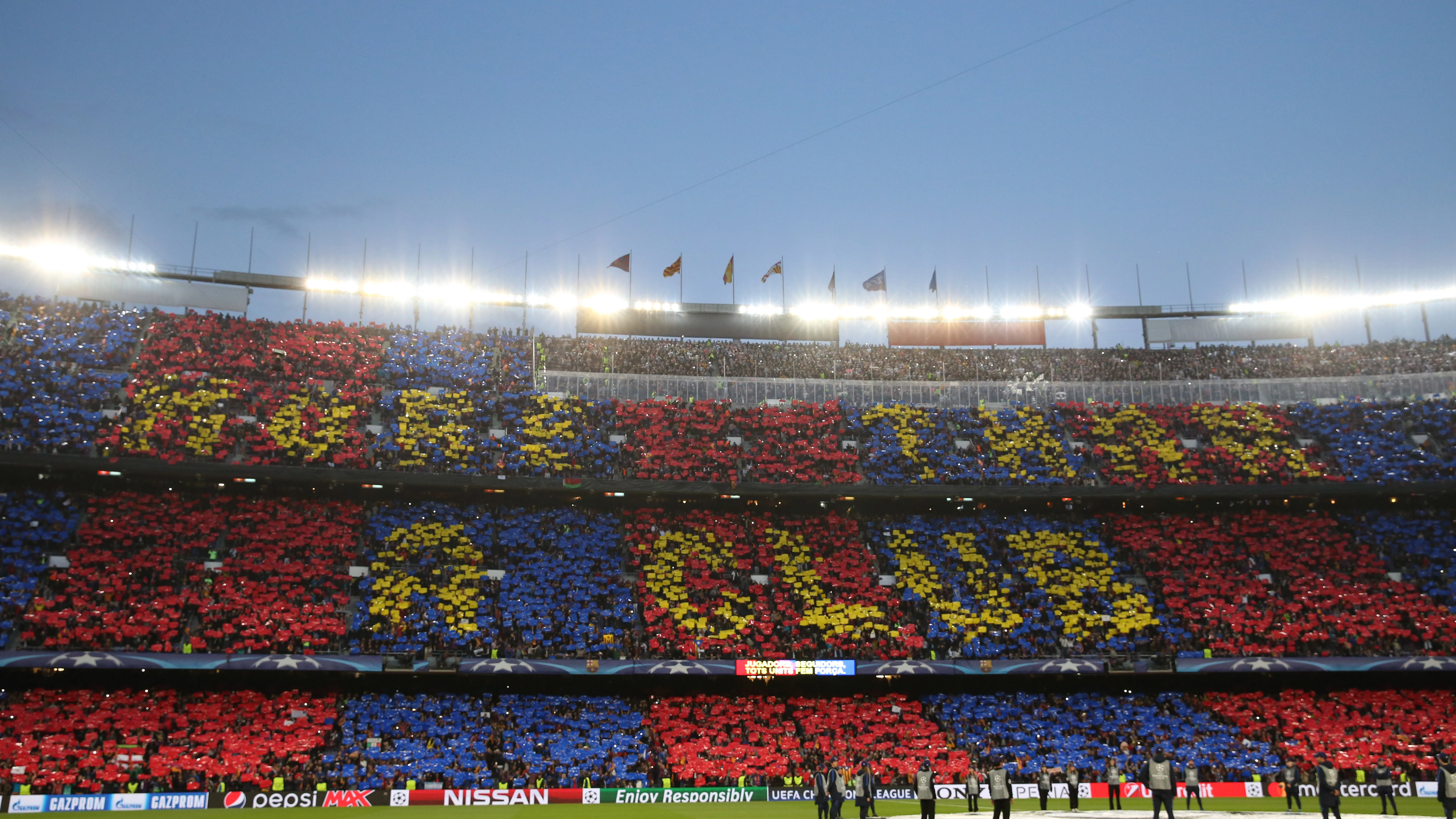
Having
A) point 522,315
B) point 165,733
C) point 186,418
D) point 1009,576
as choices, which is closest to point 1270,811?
point 1009,576

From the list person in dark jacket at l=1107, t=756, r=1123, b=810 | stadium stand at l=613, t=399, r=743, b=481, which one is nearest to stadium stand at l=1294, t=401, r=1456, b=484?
person in dark jacket at l=1107, t=756, r=1123, b=810

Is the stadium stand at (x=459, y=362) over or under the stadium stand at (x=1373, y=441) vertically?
over

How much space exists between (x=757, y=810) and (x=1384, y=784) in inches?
748

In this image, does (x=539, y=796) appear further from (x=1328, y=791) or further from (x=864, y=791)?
(x=1328, y=791)

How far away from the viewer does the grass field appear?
2816 cm

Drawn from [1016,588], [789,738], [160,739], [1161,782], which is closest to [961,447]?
[1016,588]

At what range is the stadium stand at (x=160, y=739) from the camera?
30.5 meters

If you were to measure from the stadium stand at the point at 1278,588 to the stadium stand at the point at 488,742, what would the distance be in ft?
78.2

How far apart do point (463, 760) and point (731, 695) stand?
11115 mm

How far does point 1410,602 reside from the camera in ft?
134

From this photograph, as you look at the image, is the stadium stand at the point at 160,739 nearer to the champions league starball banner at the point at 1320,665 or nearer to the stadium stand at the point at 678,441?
the stadium stand at the point at 678,441

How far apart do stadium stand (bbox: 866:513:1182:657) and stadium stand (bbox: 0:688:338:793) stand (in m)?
24.7

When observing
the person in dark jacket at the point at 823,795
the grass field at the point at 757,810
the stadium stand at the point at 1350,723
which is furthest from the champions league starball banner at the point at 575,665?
the person in dark jacket at the point at 823,795

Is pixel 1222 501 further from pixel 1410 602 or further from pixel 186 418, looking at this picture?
pixel 186 418
